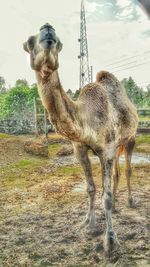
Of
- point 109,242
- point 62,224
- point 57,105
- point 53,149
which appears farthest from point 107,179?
point 53,149

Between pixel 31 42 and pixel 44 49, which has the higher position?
pixel 31 42

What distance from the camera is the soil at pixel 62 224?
418 cm

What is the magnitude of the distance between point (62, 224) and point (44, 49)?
11.1 feet

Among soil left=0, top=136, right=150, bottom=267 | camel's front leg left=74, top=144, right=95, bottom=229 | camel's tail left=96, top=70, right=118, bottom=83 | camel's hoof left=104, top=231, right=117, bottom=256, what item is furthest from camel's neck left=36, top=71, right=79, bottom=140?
camel's tail left=96, top=70, right=118, bottom=83

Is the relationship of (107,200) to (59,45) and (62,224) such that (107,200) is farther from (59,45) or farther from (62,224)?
(59,45)

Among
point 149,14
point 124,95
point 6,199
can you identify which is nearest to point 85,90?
point 124,95

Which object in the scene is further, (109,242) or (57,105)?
(109,242)

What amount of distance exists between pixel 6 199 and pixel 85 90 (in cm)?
344

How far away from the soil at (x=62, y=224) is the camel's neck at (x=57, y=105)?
65.9 inches

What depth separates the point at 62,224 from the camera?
5.46 m

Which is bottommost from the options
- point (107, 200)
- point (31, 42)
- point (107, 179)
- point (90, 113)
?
point (107, 200)

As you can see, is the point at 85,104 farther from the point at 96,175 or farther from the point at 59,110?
the point at 96,175

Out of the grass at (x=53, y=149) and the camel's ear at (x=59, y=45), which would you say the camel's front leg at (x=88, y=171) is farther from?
the grass at (x=53, y=149)

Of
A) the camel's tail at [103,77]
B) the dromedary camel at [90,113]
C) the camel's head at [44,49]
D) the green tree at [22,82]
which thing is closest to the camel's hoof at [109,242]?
the dromedary camel at [90,113]
